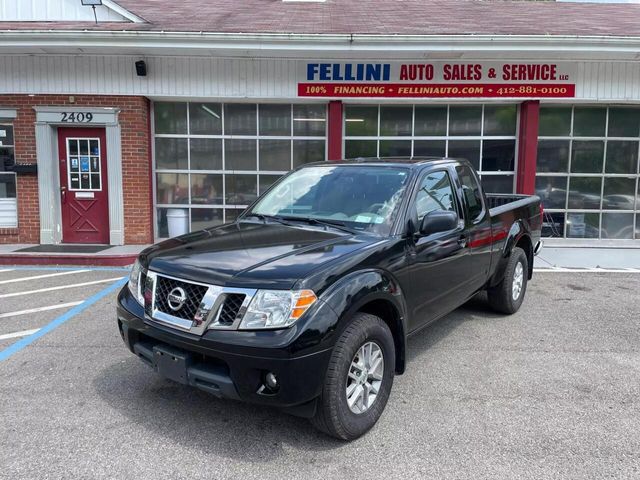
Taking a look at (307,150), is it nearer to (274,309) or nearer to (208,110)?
(208,110)

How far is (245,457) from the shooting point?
2824 mm

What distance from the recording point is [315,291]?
2.71 metres

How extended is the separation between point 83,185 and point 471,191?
851cm

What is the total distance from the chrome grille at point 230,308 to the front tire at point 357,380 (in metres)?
0.60

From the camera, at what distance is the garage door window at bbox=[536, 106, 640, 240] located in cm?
1096

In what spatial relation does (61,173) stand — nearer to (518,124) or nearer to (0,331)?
(0,331)

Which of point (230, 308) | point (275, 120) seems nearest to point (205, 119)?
point (275, 120)

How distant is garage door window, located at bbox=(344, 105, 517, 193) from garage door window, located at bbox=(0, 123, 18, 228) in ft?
23.3

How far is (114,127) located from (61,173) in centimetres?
152

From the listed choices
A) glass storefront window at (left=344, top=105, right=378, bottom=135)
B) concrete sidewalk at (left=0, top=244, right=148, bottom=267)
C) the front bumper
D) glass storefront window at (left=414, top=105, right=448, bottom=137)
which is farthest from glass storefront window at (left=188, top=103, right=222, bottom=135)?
the front bumper

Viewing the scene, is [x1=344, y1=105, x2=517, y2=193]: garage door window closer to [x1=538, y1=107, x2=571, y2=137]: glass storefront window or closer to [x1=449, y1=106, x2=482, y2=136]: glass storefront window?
[x1=449, y1=106, x2=482, y2=136]: glass storefront window

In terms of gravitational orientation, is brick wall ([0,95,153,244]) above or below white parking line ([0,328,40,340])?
above

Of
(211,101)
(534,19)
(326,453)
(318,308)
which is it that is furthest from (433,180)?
(534,19)

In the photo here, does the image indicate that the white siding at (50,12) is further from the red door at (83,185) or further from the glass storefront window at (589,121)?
the glass storefront window at (589,121)
